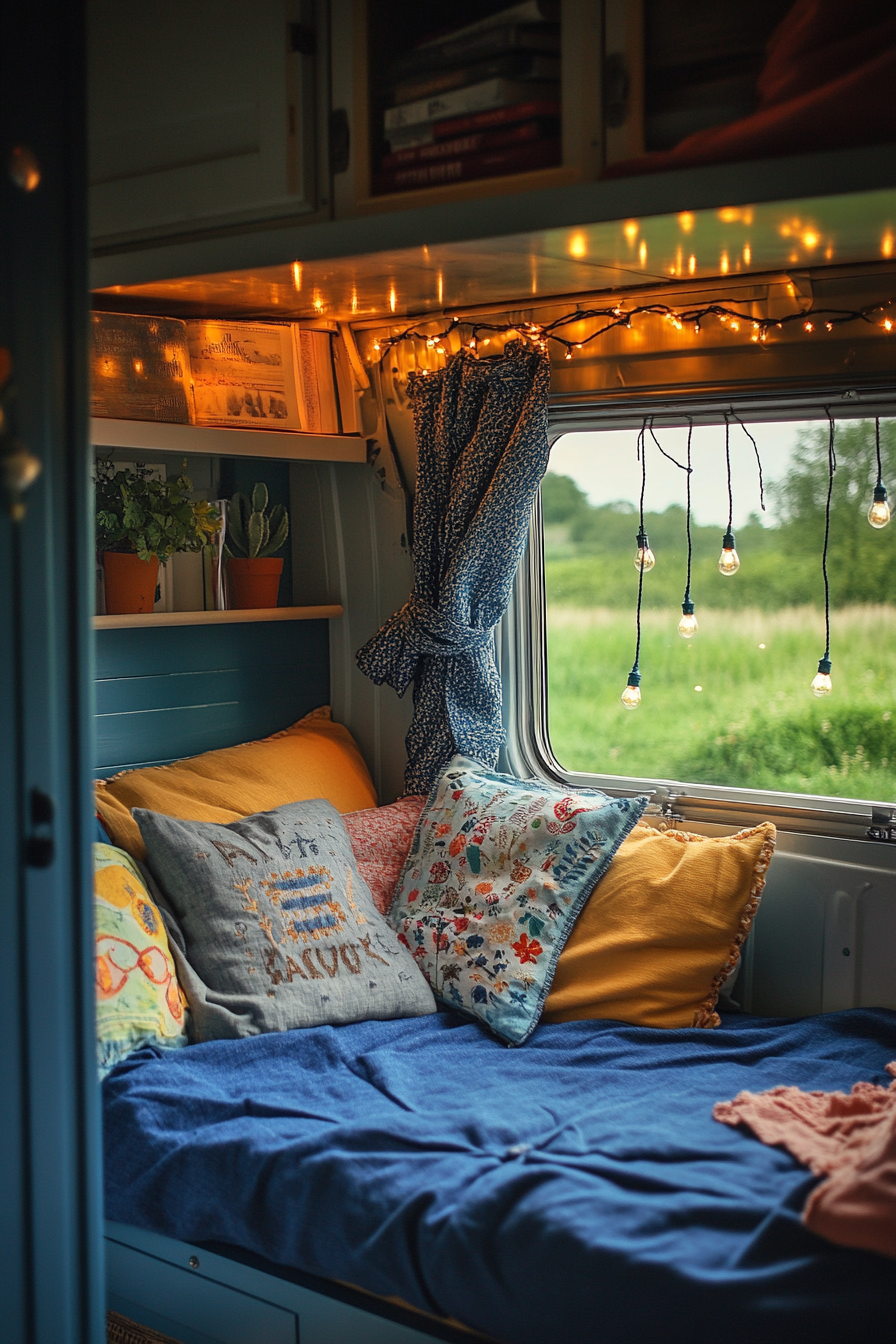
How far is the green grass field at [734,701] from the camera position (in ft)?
9.14

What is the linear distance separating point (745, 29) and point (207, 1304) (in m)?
2.21

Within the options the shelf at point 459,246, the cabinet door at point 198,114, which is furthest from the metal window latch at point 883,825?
the cabinet door at point 198,114

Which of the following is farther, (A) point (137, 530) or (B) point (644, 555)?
(B) point (644, 555)

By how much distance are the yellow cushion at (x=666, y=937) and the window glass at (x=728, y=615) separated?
16.8 inches

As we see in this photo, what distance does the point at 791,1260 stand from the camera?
5.09 feet

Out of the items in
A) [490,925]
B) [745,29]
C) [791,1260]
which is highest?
[745,29]

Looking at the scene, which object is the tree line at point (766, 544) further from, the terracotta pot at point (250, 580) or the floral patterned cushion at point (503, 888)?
the terracotta pot at point (250, 580)

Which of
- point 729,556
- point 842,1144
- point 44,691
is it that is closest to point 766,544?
point 729,556

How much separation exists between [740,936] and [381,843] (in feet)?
2.86

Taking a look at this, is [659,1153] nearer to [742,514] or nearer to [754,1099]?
[754,1099]

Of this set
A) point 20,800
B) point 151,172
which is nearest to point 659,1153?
point 20,800

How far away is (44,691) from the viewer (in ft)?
4.79

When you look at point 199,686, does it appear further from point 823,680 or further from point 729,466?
point 823,680

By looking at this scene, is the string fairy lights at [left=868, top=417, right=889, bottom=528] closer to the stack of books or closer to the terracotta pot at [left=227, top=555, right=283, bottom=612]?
the stack of books
